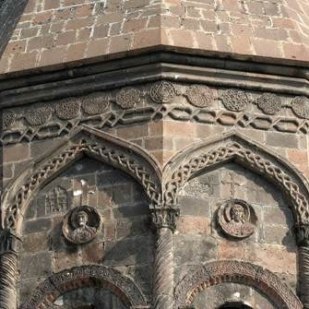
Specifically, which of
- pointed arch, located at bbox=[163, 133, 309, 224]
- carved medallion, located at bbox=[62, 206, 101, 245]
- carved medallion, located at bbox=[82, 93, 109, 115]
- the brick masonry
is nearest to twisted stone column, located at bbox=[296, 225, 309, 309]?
pointed arch, located at bbox=[163, 133, 309, 224]

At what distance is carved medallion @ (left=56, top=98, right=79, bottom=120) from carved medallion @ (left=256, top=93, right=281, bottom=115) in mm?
2350

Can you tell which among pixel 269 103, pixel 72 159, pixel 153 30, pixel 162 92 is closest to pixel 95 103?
pixel 72 159

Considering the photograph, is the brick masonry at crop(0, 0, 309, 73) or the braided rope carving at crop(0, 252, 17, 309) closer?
the braided rope carving at crop(0, 252, 17, 309)

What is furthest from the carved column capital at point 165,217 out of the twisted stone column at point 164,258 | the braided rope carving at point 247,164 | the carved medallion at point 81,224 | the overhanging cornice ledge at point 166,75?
the overhanging cornice ledge at point 166,75

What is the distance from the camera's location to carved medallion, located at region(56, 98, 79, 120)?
61.8 ft

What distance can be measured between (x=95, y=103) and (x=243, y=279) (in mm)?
3043

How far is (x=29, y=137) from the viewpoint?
19.0 metres

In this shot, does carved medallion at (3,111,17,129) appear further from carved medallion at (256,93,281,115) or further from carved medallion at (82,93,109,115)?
carved medallion at (256,93,281,115)

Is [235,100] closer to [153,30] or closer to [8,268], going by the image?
[153,30]

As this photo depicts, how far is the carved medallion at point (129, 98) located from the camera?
1861cm

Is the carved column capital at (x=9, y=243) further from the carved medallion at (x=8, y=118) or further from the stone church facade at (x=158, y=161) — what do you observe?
the carved medallion at (x=8, y=118)

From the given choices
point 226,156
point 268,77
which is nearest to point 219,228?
point 226,156

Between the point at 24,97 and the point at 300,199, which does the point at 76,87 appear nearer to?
the point at 24,97

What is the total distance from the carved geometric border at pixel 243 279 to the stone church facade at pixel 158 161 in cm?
2
